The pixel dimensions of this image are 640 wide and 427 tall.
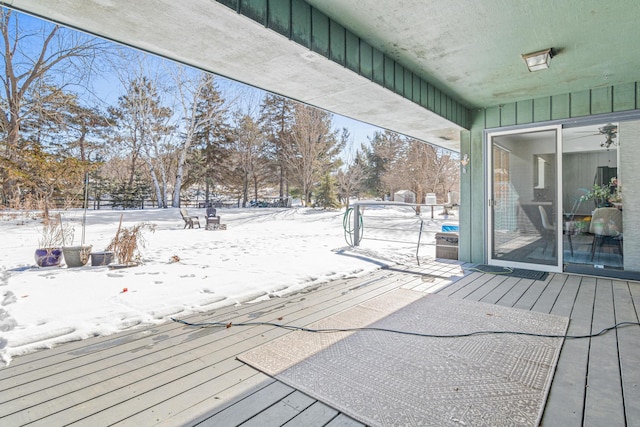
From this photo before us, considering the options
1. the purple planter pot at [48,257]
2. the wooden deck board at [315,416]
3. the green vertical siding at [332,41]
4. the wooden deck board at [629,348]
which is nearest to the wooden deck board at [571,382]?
the wooden deck board at [629,348]

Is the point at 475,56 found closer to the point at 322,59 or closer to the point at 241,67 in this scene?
the point at 322,59

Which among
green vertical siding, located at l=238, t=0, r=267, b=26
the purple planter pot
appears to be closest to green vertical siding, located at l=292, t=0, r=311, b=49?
green vertical siding, located at l=238, t=0, r=267, b=26

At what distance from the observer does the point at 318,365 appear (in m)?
1.83

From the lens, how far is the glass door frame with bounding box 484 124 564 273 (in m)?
4.16

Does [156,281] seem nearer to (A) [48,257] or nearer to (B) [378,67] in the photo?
(A) [48,257]

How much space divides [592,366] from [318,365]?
61.3 inches

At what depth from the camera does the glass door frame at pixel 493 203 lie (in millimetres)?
4164

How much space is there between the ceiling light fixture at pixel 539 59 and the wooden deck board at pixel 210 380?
223 centimetres

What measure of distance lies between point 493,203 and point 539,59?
2216 millimetres

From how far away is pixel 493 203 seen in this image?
470 cm

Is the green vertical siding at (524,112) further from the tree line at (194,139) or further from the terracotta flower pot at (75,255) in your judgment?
the tree line at (194,139)

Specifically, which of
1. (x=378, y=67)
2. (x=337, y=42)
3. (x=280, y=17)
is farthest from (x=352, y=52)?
(x=280, y=17)

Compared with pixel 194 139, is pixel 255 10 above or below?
below

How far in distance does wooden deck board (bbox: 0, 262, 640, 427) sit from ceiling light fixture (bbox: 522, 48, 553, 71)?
223 cm
